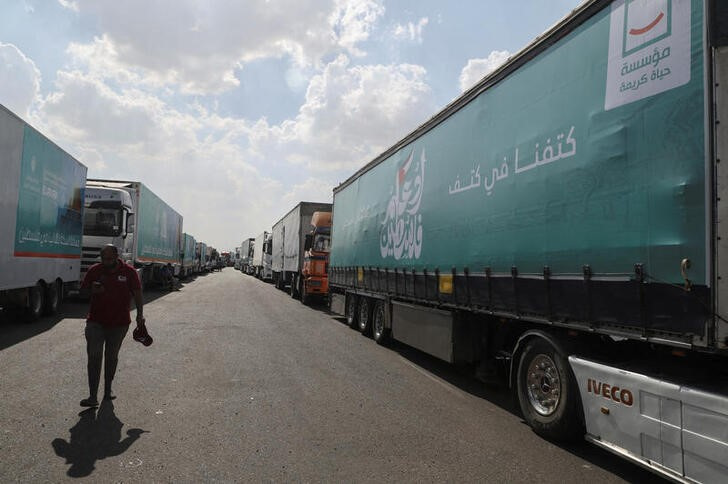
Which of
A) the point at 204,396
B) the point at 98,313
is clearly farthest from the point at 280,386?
the point at 98,313

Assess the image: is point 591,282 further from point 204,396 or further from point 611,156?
point 204,396

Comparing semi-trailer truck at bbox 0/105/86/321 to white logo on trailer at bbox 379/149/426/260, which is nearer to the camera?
white logo on trailer at bbox 379/149/426/260

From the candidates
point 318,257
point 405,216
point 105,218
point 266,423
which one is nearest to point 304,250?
point 318,257

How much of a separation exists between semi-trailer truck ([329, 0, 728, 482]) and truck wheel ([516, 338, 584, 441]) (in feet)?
0.06

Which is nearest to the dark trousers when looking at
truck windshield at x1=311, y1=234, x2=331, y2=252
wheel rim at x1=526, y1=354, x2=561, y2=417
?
wheel rim at x1=526, y1=354, x2=561, y2=417

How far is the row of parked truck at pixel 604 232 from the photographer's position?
351 cm

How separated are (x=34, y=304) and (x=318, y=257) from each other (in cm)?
986

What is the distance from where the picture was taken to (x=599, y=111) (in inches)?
179

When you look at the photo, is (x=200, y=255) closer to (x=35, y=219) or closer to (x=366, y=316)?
(x=35, y=219)

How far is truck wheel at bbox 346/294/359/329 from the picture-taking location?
1320 centimetres

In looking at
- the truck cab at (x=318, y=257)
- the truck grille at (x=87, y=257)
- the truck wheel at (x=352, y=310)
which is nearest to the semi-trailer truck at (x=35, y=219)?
the truck grille at (x=87, y=257)

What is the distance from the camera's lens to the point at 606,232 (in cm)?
441

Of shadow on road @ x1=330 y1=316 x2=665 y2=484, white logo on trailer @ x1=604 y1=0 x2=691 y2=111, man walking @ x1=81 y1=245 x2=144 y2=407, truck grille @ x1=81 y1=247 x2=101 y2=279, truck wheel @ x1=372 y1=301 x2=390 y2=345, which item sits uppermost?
white logo on trailer @ x1=604 y1=0 x2=691 y2=111

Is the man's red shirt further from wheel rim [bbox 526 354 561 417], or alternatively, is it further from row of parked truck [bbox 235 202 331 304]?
row of parked truck [bbox 235 202 331 304]
